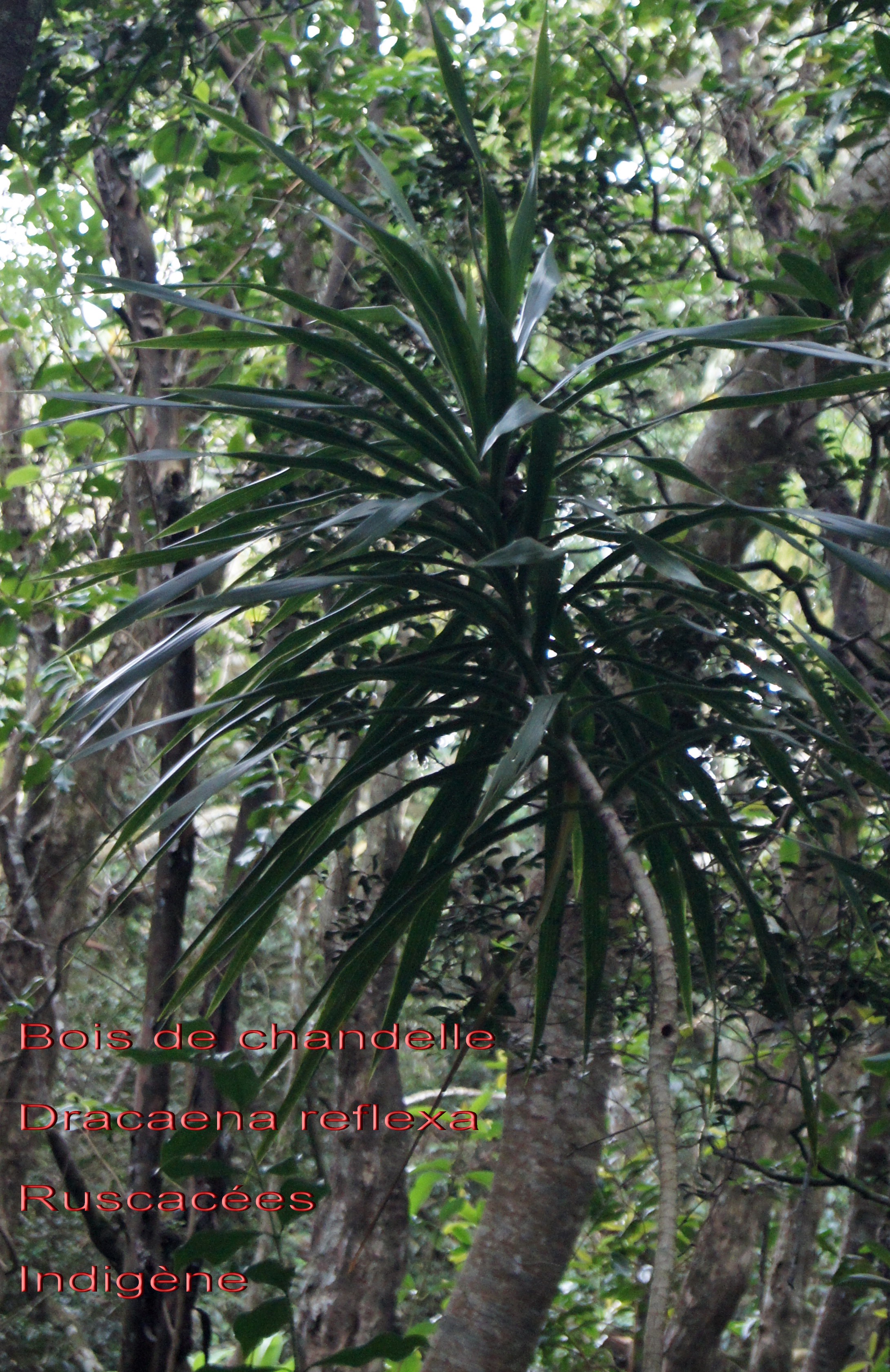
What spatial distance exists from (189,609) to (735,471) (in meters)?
1.42

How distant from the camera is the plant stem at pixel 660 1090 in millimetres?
758

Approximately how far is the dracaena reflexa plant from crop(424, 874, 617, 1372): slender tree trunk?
62cm

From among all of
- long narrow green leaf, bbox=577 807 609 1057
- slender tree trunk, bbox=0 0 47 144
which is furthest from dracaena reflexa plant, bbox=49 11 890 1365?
slender tree trunk, bbox=0 0 47 144

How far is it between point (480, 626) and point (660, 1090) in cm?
55

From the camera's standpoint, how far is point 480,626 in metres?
1.19

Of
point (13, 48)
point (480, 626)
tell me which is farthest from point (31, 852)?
point (480, 626)

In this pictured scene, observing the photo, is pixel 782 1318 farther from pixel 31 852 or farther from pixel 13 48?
pixel 13 48

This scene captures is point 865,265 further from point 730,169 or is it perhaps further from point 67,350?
point 67,350

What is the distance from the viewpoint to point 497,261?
112 cm

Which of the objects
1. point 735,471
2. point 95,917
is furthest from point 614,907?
point 95,917

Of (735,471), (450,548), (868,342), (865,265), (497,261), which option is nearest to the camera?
(497,261)

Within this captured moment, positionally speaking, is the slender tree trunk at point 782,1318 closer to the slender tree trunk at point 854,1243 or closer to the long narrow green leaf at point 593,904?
the slender tree trunk at point 854,1243

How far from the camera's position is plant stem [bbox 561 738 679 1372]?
0.76m

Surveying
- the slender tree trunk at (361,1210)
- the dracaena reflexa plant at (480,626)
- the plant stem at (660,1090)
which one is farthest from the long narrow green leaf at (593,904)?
the slender tree trunk at (361,1210)
